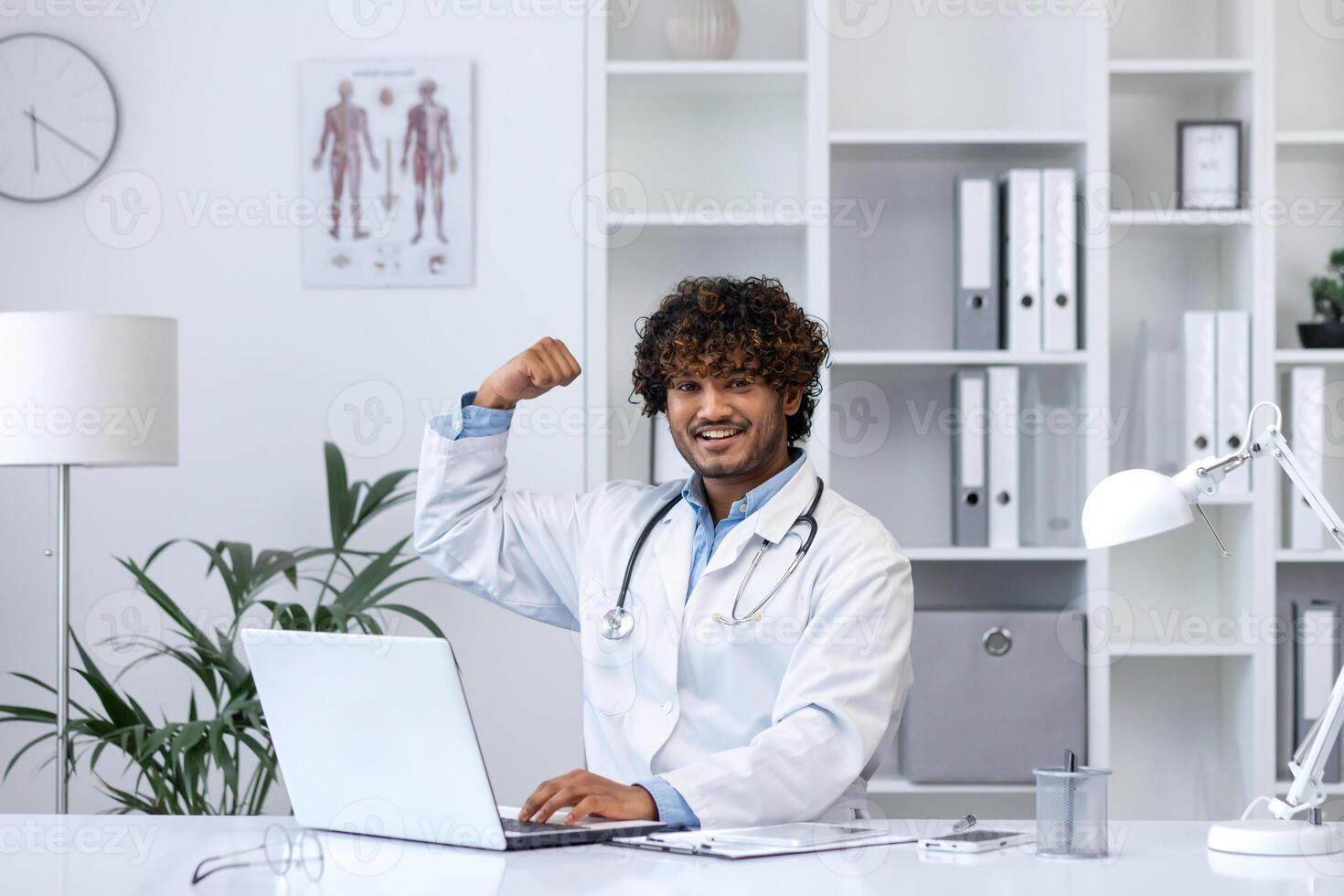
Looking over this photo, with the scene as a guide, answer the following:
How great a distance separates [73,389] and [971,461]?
1.69 m

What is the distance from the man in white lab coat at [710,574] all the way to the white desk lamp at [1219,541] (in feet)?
1.29

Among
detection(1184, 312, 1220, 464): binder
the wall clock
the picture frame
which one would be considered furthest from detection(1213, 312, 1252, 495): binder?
the wall clock

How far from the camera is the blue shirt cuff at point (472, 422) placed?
2004mm

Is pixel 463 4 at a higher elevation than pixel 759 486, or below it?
higher

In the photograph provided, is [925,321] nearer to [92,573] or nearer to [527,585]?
[527,585]

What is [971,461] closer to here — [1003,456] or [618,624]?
[1003,456]

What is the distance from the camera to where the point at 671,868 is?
52.1 inches

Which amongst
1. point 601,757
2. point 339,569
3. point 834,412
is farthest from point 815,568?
point 339,569

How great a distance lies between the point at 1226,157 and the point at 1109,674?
112cm

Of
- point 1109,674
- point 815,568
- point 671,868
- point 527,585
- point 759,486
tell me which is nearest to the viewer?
point 671,868

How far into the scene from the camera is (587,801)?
150cm

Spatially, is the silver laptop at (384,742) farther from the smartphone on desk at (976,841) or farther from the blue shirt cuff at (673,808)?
the smartphone on desk at (976,841)
